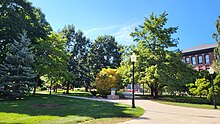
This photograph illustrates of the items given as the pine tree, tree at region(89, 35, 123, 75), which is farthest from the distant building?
the pine tree

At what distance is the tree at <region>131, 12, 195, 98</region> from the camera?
2127cm

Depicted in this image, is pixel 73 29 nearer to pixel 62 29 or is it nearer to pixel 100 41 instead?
pixel 62 29

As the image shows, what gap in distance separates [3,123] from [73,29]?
36.9m

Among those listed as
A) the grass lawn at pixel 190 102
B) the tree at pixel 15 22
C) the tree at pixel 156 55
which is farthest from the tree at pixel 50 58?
the grass lawn at pixel 190 102

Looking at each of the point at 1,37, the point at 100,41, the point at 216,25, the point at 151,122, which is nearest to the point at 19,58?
the point at 1,37

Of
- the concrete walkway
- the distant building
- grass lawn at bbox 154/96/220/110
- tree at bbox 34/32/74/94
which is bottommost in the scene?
grass lawn at bbox 154/96/220/110

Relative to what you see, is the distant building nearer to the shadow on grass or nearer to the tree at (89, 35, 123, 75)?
the tree at (89, 35, 123, 75)

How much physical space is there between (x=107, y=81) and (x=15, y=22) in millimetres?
13686

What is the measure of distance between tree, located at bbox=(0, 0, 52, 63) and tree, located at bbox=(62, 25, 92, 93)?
16759 millimetres

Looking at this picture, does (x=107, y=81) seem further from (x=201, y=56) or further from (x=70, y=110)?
(x=201, y=56)

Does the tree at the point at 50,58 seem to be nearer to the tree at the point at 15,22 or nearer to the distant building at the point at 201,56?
the tree at the point at 15,22

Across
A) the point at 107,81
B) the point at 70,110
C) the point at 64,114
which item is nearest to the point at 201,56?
the point at 107,81

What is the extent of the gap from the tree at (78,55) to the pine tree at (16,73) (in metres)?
21.2

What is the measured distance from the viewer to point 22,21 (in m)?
20.7
